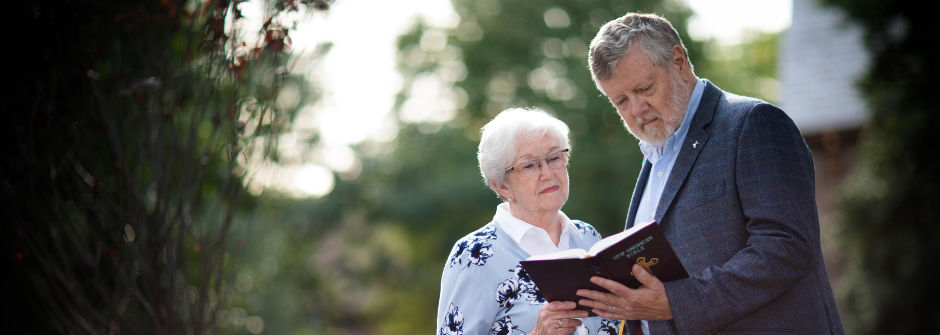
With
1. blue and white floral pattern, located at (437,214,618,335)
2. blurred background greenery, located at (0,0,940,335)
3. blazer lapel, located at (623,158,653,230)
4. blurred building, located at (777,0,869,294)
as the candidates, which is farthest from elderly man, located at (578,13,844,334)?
blurred building, located at (777,0,869,294)

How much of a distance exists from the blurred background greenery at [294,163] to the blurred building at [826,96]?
5.69 ft

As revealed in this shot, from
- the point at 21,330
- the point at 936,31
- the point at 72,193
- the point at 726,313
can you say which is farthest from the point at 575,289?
the point at 936,31

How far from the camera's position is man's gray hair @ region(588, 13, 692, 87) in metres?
2.46

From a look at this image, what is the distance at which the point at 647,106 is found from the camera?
2.54 metres

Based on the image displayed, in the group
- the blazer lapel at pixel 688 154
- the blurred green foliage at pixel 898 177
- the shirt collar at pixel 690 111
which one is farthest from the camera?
the blurred green foliage at pixel 898 177

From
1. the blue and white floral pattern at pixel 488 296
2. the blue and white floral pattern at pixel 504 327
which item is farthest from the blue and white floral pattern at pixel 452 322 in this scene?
the blue and white floral pattern at pixel 504 327

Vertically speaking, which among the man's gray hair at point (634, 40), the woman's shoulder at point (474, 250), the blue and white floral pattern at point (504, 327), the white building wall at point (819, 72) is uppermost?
the white building wall at point (819, 72)

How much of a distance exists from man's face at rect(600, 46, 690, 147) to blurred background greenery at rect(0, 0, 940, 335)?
145 cm

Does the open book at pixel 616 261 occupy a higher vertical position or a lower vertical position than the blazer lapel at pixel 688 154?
lower

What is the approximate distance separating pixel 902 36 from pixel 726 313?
9.86m

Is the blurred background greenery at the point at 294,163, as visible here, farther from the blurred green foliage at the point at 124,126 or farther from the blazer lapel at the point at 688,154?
the blazer lapel at the point at 688,154

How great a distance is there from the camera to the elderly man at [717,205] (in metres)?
2.17

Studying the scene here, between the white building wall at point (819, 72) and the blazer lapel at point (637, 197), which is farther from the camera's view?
the white building wall at point (819, 72)

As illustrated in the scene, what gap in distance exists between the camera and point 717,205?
2.29 meters
